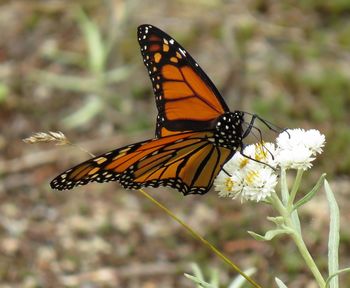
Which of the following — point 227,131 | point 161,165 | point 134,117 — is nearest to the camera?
point 227,131

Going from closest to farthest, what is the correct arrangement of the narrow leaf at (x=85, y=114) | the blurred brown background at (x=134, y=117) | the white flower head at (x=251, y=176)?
the white flower head at (x=251, y=176)
the blurred brown background at (x=134, y=117)
the narrow leaf at (x=85, y=114)

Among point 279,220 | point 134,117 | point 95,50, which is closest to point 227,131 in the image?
point 279,220

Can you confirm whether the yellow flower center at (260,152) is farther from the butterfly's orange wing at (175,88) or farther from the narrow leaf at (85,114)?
the narrow leaf at (85,114)

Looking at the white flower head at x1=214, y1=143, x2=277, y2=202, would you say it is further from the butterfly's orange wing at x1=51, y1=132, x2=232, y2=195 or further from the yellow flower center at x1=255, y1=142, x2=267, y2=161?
the butterfly's orange wing at x1=51, y1=132, x2=232, y2=195

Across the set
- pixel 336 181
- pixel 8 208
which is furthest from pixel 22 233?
pixel 336 181

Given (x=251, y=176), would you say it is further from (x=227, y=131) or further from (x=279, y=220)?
(x=227, y=131)

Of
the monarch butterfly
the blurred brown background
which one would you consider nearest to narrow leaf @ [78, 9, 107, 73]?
the blurred brown background

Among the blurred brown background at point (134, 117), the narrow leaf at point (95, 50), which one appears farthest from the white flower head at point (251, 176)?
the narrow leaf at point (95, 50)

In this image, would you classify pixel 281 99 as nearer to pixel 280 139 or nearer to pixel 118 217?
pixel 118 217
